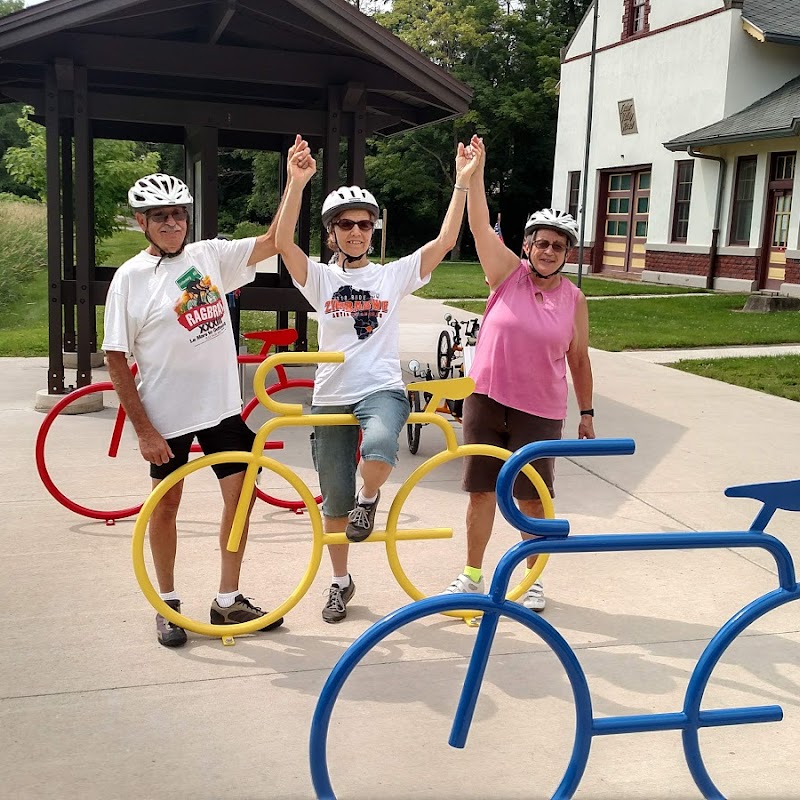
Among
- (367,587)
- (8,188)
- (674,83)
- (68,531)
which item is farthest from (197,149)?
(8,188)

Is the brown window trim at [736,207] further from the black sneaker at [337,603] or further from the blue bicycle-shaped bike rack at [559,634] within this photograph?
the blue bicycle-shaped bike rack at [559,634]

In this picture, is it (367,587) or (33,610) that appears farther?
(367,587)

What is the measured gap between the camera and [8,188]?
2339 inches

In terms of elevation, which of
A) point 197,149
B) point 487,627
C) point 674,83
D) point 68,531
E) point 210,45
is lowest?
point 68,531

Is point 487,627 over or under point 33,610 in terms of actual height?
over

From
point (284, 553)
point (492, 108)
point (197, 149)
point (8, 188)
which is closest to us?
point (284, 553)

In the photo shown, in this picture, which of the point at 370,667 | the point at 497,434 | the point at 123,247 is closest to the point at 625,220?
the point at 123,247

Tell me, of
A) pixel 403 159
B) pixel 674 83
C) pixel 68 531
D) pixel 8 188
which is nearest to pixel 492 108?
pixel 403 159

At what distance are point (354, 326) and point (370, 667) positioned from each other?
1.36 m

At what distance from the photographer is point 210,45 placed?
8492 millimetres

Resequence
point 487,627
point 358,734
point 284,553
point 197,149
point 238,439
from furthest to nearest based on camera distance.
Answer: point 197,149 → point 284,553 → point 238,439 → point 358,734 → point 487,627

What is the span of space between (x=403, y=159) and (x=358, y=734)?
Result: 44751mm

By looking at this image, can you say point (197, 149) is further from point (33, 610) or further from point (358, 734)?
point (358, 734)

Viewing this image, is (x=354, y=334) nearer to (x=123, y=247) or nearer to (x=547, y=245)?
(x=547, y=245)
